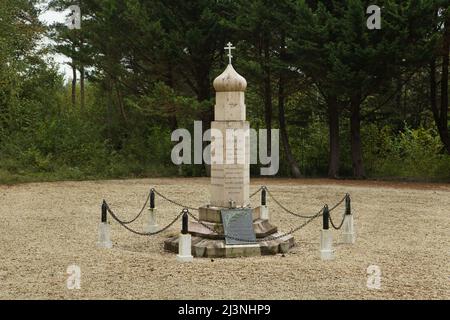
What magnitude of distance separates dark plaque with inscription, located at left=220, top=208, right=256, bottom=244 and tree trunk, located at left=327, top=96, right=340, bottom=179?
44.4 ft

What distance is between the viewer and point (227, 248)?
9062 millimetres

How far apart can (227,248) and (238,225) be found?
0.54 metres

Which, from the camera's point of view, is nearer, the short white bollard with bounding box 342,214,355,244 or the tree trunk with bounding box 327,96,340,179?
the short white bollard with bounding box 342,214,355,244

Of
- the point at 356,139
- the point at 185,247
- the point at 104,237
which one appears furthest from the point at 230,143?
the point at 356,139

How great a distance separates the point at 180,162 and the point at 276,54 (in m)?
6.27

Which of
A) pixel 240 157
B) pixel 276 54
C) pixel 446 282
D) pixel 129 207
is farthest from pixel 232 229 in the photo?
pixel 276 54

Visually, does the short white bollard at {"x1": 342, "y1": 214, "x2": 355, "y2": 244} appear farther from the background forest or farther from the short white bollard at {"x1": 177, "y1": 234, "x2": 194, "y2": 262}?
the background forest

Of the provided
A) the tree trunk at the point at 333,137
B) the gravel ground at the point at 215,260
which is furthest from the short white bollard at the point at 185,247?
the tree trunk at the point at 333,137

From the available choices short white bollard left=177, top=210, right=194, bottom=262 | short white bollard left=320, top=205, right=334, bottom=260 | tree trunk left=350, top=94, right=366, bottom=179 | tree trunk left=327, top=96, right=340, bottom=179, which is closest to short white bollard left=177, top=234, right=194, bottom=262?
short white bollard left=177, top=210, right=194, bottom=262

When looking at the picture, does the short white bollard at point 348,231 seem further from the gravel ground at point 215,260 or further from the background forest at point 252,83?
the background forest at point 252,83

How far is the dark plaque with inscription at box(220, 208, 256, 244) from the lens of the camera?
928 centimetres

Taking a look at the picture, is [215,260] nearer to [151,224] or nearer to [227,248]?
[227,248]

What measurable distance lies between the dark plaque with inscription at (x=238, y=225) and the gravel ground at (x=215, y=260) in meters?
0.54

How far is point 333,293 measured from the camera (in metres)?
6.89
